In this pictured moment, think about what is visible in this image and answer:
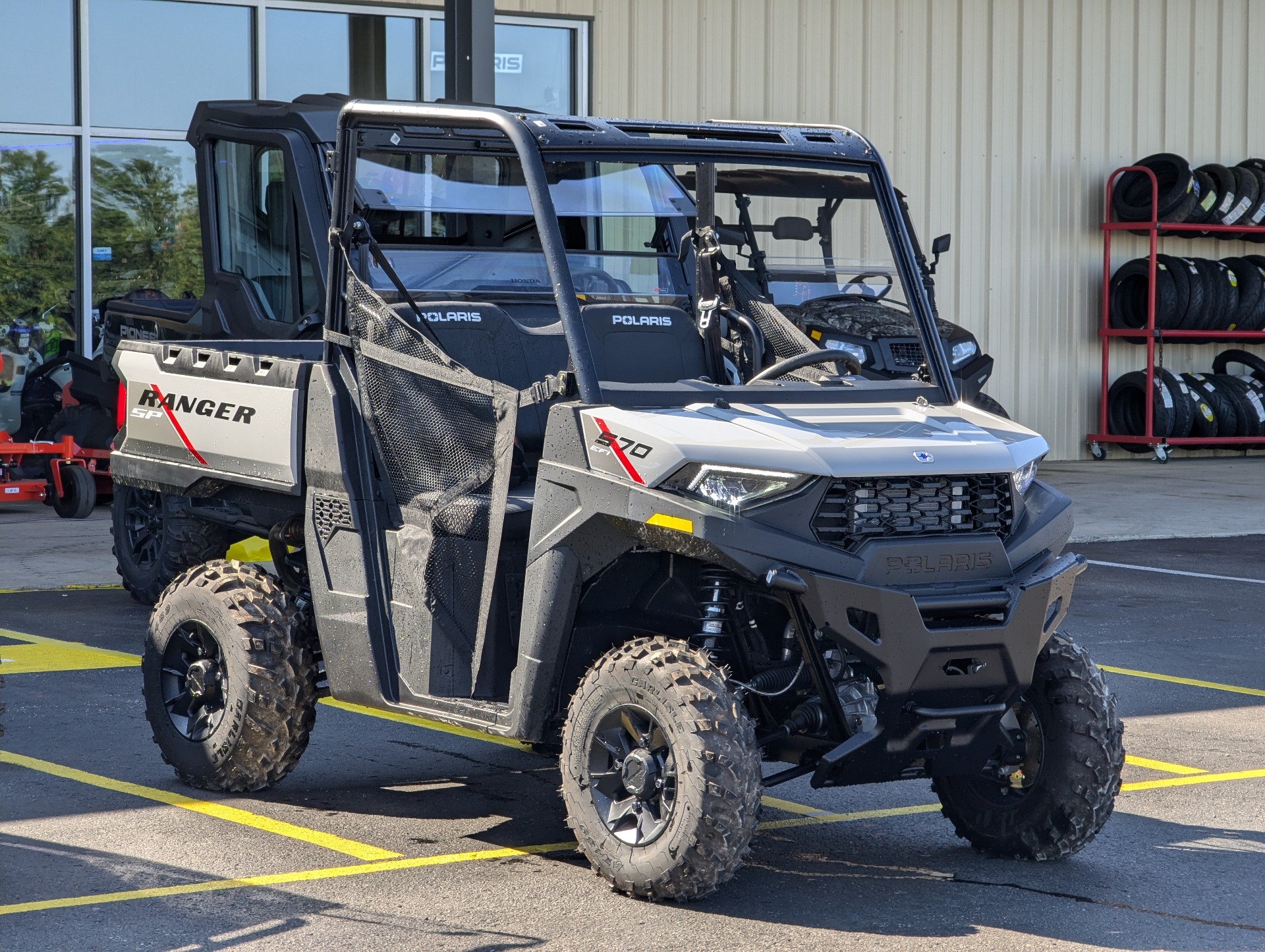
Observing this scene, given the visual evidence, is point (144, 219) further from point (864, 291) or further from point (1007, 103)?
point (1007, 103)

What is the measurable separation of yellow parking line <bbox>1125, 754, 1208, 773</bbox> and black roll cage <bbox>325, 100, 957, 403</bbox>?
6.47 feet

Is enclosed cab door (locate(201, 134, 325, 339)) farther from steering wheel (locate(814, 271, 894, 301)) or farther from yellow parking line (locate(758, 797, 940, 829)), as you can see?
yellow parking line (locate(758, 797, 940, 829))

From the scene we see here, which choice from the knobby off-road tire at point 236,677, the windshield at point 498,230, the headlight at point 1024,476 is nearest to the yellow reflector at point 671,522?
the headlight at point 1024,476

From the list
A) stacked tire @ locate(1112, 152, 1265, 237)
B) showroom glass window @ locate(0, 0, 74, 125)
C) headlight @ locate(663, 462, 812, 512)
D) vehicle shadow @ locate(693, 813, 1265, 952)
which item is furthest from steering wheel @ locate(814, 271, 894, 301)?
stacked tire @ locate(1112, 152, 1265, 237)

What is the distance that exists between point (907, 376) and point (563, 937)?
2253 millimetres

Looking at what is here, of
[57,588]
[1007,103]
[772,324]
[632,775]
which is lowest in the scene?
[57,588]

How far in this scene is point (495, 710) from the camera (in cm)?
537

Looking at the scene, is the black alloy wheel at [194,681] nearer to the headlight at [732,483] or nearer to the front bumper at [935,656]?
the headlight at [732,483]

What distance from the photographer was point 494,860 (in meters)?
5.44

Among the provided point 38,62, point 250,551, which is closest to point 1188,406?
point 38,62

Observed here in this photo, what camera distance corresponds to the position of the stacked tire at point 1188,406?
2077cm

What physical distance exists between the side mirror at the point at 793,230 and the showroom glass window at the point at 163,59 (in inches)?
293

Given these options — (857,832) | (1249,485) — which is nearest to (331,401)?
(857,832)

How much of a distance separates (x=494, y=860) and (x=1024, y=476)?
6.14 ft
